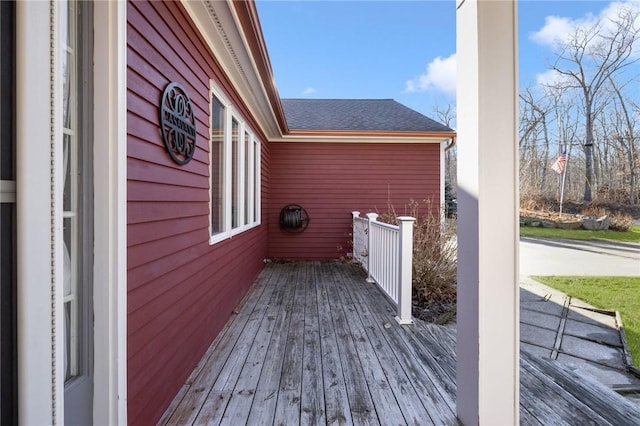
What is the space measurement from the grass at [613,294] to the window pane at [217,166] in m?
4.24

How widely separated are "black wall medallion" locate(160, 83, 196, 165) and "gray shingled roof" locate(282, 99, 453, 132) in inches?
162

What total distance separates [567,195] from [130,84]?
41.8 ft

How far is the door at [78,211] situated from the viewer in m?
1.11

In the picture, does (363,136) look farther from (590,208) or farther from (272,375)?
(590,208)

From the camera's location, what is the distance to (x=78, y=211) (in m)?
1.17

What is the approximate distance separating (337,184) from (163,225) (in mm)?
4777

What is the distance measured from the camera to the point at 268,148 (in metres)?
6.12

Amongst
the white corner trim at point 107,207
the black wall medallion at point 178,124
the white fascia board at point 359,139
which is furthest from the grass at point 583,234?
the white corner trim at point 107,207

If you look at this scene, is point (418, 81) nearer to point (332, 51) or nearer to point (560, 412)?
point (332, 51)

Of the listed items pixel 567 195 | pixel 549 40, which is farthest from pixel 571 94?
pixel 567 195

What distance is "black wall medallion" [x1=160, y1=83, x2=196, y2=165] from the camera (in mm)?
1756

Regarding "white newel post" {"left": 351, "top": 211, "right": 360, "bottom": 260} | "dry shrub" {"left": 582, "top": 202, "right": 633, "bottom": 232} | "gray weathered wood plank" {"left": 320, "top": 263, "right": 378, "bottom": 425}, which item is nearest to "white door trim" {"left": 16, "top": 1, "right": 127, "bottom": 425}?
"gray weathered wood plank" {"left": 320, "top": 263, "right": 378, "bottom": 425}

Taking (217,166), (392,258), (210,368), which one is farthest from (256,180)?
A: (210,368)

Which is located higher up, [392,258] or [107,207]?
[107,207]
